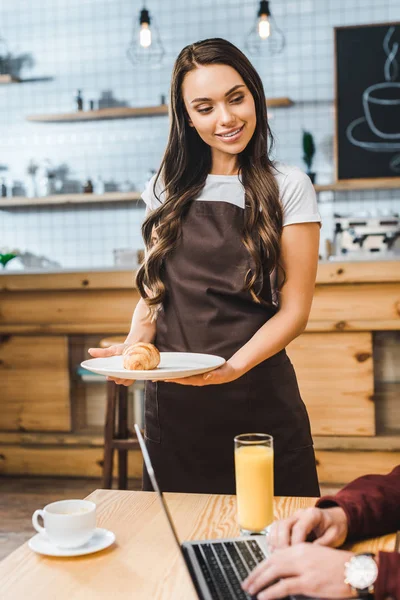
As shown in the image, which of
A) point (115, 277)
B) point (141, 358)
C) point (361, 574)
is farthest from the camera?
point (115, 277)

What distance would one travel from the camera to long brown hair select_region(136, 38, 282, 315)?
1822 millimetres

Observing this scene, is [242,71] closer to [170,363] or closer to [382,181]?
[170,363]

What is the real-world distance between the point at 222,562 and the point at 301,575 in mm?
131

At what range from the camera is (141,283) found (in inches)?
79.0

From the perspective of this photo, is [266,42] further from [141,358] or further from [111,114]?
[141,358]

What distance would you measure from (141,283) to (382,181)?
3.30 meters

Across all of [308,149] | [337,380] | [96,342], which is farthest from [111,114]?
[337,380]

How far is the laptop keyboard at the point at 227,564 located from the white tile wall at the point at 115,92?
4.21 metres

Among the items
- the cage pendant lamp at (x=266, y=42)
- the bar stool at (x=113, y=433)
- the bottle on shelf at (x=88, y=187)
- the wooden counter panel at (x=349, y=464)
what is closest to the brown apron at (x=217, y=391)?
the bar stool at (x=113, y=433)

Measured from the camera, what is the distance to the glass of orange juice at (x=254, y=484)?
1.21 m

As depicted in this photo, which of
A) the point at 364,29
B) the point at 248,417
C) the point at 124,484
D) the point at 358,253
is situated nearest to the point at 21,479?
the point at 124,484

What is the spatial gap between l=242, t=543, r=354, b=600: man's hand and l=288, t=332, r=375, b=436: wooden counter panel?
2568mm

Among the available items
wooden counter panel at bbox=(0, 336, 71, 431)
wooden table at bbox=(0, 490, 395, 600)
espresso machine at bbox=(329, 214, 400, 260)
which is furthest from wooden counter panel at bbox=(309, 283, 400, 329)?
wooden table at bbox=(0, 490, 395, 600)

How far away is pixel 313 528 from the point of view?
1.13m
